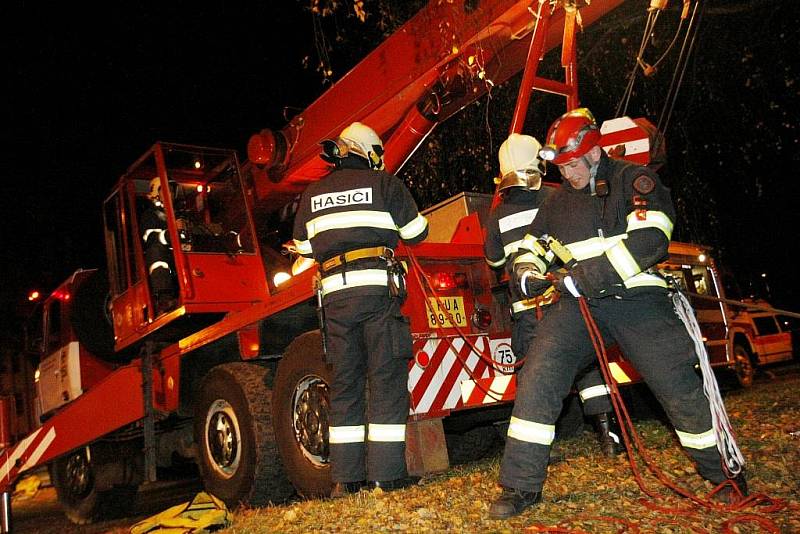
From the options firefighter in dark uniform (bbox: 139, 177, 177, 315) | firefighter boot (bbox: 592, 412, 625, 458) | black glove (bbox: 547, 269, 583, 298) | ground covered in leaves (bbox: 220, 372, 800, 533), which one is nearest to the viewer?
ground covered in leaves (bbox: 220, 372, 800, 533)

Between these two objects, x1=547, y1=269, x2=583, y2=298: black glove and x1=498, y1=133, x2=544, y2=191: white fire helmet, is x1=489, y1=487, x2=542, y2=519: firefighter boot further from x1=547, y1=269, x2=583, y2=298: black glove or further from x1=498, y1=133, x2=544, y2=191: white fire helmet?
x1=498, y1=133, x2=544, y2=191: white fire helmet

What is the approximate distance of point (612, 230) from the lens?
11.1 ft

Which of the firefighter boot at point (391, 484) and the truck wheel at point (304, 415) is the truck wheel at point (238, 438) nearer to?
the truck wheel at point (304, 415)

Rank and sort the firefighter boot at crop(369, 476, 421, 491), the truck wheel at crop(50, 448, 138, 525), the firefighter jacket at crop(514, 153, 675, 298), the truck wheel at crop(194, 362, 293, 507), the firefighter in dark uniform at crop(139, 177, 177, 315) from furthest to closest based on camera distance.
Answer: the truck wheel at crop(50, 448, 138, 525), the firefighter in dark uniform at crop(139, 177, 177, 315), the truck wheel at crop(194, 362, 293, 507), the firefighter boot at crop(369, 476, 421, 491), the firefighter jacket at crop(514, 153, 675, 298)

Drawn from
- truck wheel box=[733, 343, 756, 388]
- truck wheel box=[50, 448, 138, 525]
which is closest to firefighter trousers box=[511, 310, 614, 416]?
truck wheel box=[50, 448, 138, 525]

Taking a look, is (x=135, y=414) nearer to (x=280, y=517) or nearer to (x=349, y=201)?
(x=280, y=517)

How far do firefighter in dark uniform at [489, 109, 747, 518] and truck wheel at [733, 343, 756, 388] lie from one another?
9093mm

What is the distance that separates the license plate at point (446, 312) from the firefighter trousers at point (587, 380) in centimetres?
36

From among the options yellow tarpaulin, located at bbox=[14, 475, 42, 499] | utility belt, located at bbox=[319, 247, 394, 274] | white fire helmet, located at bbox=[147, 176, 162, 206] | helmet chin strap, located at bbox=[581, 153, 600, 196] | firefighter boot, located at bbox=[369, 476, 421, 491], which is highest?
white fire helmet, located at bbox=[147, 176, 162, 206]

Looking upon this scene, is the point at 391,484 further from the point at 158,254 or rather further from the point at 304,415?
the point at 158,254

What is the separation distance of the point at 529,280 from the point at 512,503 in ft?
3.48

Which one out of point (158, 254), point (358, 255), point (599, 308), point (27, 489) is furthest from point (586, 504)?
point (27, 489)

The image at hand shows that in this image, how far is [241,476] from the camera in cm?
517

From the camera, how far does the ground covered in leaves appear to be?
3012 millimetres
